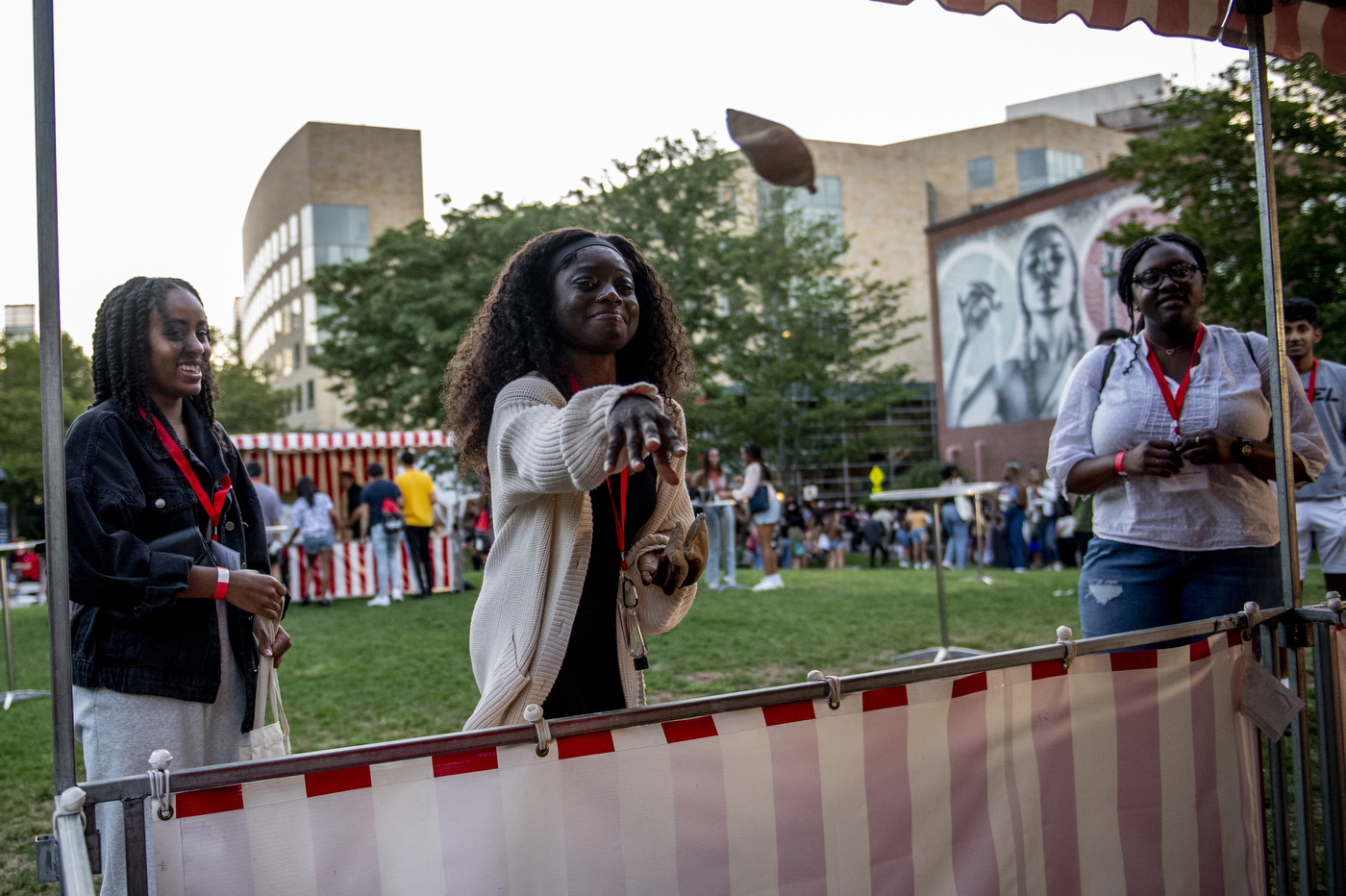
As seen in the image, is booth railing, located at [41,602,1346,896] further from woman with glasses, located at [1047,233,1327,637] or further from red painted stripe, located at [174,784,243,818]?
woman with glasses, located at [1047,233,1327,637]

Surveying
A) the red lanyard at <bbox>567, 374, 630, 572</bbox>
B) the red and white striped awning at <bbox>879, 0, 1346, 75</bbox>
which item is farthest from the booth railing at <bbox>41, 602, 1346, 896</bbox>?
the red and white striped awning at <bbox>879, 0, 1346, 75</bbox>

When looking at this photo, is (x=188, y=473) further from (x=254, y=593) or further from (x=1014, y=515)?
(x=1014, y=515)

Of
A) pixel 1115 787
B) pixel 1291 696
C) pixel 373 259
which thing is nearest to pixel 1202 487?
pixel 1291 696

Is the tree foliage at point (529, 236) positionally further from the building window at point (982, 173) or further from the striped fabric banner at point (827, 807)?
the building window at point (982, 173)

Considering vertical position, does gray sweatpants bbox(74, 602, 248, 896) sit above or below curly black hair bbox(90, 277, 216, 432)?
below

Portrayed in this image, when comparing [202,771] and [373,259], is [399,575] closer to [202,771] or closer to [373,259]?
[202,771]

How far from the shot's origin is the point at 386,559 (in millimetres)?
13672

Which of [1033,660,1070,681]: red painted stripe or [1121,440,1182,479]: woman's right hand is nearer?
[1033,660,1070,681]: red painted stripe

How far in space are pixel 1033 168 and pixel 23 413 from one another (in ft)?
161

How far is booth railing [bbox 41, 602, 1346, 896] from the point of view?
1.44 meters

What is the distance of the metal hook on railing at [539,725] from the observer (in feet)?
5.48

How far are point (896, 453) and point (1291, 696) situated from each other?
40718mm

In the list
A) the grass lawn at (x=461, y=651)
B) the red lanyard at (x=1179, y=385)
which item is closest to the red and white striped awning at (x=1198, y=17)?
the red lanyard at (x=1179, y=385)

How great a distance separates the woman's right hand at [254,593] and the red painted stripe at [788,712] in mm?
1208
